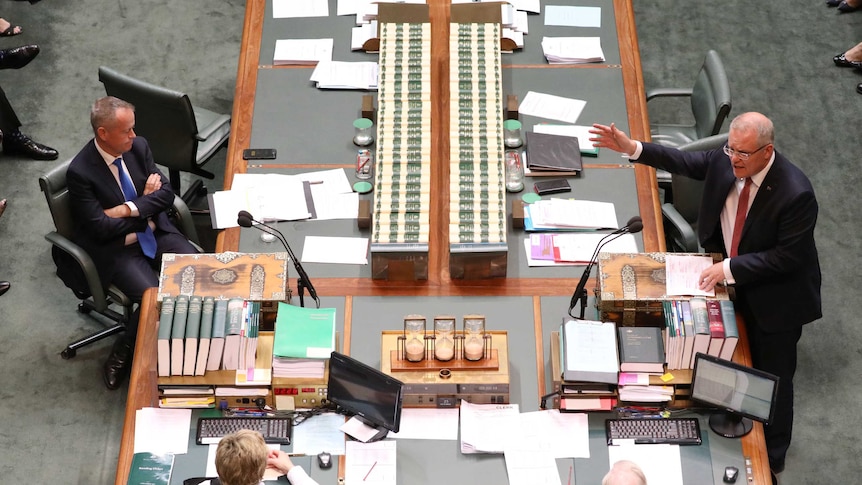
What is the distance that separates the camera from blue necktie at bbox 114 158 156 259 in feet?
18.7

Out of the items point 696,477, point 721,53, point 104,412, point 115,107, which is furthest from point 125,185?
point 721,53

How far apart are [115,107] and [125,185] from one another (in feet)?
1.64

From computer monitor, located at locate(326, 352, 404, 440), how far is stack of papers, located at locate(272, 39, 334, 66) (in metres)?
2.55

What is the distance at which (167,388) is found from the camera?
4.74m

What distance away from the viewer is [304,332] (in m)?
4.78

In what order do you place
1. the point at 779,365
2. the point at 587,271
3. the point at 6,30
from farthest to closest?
the point at 6,30 → the point at 779,365 → the point at 587,271

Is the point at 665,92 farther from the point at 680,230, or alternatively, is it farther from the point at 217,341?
the point at 217,341

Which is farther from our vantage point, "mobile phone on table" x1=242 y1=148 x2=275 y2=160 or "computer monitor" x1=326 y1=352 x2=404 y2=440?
"mobile phone on table" x1=242 y1=148 x2=275 y2=160

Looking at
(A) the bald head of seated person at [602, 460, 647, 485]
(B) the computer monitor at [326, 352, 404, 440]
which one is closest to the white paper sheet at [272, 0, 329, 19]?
(B) the computer monitor at [326, 352, 404, 440]

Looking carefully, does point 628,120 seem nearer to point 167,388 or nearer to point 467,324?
point 467,324

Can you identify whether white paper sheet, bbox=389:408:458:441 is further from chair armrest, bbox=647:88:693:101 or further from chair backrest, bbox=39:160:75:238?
chair armrest, bbox=647:88:693:101

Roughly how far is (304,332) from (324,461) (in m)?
0.58

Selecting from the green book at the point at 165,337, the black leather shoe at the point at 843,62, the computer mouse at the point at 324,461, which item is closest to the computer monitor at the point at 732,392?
the computer mouse at the point at 324,461

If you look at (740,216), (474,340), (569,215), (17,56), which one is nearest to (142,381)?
(474,340)
